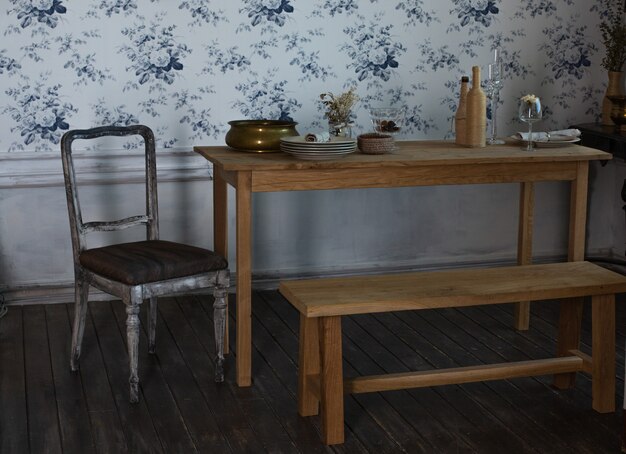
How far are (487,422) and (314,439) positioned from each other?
0.58 metres

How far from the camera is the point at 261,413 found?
3092 millimetres

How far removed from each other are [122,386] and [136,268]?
18.4 inches

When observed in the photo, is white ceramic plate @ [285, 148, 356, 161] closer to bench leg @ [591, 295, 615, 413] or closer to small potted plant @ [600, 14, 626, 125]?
bench leg @ [591, 295, 615, 413]

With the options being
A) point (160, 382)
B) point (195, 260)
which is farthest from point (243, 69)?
point (160, 382)

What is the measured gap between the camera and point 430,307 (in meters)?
2.89

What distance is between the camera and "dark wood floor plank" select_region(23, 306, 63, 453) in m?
2.88

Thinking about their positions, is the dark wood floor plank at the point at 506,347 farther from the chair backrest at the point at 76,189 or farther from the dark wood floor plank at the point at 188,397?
the chair backrest at the point at 76,189

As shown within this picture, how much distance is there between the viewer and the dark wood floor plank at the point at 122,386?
287 cm

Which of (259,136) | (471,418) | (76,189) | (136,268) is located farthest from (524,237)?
(76,189)

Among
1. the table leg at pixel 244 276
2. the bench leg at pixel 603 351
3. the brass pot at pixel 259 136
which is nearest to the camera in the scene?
the bench leg at pixel 603 351

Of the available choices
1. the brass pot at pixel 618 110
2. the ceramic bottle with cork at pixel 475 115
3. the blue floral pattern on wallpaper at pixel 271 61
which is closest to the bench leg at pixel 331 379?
the ceramic bottle with cork at pixel 475 115

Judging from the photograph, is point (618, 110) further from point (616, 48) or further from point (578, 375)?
point (578, 375)

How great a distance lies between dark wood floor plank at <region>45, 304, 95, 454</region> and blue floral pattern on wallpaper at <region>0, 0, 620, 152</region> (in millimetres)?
779

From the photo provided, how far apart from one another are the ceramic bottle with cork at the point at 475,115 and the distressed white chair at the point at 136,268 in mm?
1135
